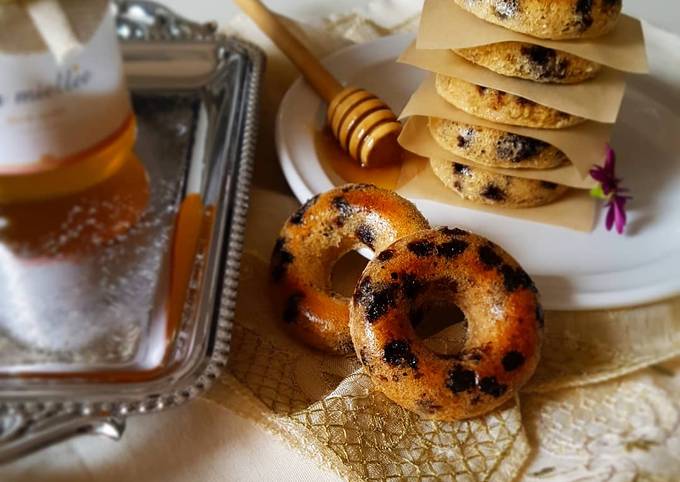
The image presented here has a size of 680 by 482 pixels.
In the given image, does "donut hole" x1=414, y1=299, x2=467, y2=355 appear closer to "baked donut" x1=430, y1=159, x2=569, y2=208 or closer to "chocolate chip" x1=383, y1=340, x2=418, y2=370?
"chocolate chip" x1=383, y1=340, x2=418, y2=370

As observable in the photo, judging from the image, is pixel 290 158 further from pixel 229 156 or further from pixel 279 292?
pixel 279 292

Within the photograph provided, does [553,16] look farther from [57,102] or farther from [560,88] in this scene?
[57,102]

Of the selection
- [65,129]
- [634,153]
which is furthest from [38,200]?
[634,153]

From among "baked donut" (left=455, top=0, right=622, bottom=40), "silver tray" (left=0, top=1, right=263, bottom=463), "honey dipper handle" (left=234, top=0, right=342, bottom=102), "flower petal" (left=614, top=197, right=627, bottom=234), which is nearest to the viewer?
"silver tray" (left=0, top=1, right=263, bottom=463)

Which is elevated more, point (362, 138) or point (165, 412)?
point (362, 138)

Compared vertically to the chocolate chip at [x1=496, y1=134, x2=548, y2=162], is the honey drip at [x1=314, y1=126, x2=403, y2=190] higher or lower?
lower

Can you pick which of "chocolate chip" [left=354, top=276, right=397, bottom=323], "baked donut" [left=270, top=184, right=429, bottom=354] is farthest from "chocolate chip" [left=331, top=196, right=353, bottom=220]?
"chocolate chip" [left=354, top=276, right=397, bottom=323]

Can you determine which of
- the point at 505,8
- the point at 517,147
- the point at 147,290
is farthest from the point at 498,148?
the point at 147,290
